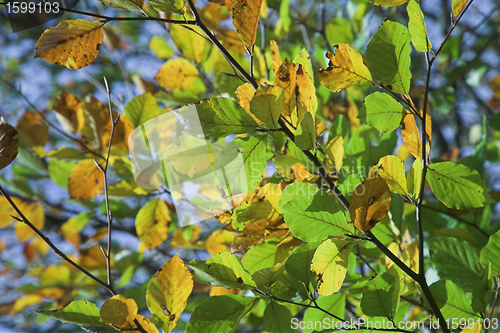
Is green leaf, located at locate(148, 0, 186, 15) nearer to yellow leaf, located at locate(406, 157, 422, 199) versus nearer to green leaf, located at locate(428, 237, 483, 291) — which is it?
yellow leaf, located at locate(406, 157, 422, 199)

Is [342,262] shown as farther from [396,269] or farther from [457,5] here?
[457,5]

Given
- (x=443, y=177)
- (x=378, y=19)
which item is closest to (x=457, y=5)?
(x=443, y=177)

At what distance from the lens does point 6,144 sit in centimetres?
45

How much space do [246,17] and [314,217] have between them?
10.2 inches

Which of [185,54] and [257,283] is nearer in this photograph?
[257,283]

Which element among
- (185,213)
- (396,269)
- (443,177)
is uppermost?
(443,177)

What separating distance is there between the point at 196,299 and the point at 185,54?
0.68 metres

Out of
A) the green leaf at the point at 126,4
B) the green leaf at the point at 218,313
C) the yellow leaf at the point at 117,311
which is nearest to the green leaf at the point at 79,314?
the yellow leaf at the point at 117,311

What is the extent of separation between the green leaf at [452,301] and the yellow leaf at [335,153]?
0.26 metres

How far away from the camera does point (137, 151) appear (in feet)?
2.65

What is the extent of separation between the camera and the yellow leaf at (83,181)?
0.78 meters

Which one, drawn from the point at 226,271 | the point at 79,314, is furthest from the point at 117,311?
the point at 226,271

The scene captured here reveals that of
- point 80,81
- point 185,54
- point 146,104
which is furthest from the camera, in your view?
point 80,81

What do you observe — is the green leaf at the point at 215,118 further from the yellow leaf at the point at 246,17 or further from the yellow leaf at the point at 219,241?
the yellow leaf at the point at 219,241
